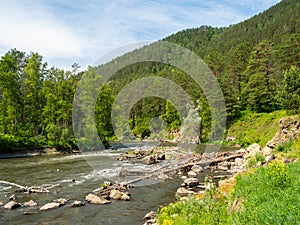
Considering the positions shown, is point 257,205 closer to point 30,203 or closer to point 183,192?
point 183,192

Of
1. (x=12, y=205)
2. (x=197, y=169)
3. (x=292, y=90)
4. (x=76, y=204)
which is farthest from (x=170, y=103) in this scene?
(x=12, y=205)

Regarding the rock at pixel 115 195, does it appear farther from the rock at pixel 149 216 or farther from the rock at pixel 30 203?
the rock at pixel 30 203

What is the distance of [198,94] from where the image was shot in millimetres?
59500

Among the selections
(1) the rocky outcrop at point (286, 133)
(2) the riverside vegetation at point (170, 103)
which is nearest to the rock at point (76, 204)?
(2) the riverside vegetation at point (170, 103)

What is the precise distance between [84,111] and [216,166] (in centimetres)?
2648

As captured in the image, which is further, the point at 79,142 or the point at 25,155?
the point at 79,142

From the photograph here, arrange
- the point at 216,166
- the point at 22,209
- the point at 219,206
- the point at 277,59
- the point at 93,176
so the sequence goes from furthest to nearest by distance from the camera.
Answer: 1. the point at 277,59
2. the point at 216,166
3. the point at 93,176
4. the point at 22,209
5. the point at 219,206

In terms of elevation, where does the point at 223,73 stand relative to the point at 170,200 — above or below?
above

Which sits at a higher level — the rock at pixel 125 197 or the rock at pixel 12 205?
the rock at pixel 12 205

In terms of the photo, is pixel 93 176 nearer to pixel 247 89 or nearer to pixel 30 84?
pixel 30 84

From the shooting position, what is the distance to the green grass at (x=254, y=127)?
39766 mm

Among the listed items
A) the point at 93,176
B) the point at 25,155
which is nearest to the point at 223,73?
the point at 25,155

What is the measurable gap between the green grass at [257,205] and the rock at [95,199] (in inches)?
195

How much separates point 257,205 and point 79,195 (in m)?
11.8
